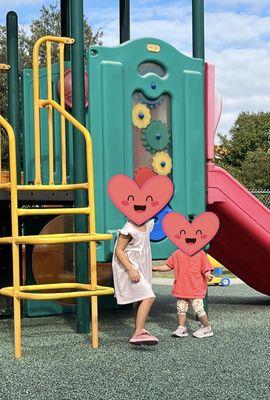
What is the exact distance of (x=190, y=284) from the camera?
5.00 meters

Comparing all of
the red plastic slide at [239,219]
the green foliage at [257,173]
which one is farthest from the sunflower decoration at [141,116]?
the green foliage at [257,173]

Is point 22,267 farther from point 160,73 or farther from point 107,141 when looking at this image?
point 160,73

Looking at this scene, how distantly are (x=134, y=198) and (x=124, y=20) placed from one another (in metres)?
3.42

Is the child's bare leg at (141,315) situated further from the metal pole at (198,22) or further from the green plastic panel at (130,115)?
the metal pole at (198,22)

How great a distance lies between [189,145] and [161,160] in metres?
0.30

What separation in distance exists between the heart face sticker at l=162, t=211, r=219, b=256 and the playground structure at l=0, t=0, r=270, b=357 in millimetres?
374

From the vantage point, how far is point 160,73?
5.56 m

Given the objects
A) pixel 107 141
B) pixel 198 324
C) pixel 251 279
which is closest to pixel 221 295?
pixel 251 279

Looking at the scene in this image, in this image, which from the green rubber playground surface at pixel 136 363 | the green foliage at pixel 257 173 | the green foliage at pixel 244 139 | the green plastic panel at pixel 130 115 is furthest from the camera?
the green foliage at pixel 244 139

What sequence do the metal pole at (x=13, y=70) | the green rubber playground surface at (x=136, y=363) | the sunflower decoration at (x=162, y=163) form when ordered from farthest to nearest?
the metal pole at (x=13, y=70) < the sunflower decoration at (x=162, y=163) < the green rubber playground surface at (x=136, y=363)

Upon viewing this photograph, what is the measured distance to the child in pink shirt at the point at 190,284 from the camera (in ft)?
16.4

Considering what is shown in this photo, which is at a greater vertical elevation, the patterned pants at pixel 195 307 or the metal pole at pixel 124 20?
the metal pole at pixel 124 20

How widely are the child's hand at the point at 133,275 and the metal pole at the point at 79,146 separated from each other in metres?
0.67

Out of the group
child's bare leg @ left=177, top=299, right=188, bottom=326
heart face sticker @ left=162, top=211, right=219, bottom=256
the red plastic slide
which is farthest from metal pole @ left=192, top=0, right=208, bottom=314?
child's bare leg @ left=177, top=299, right=188, bottom=326
